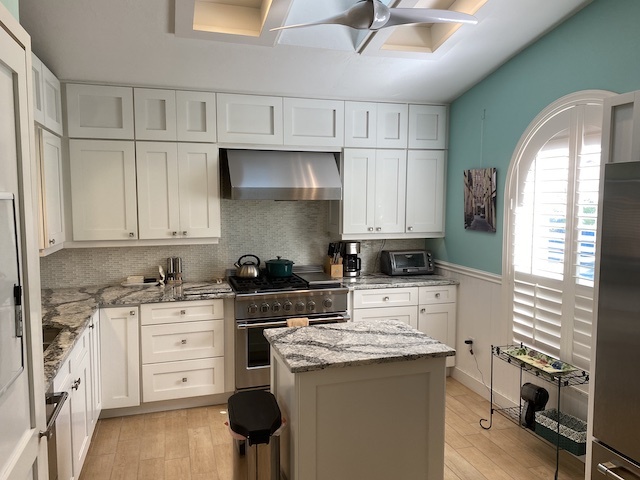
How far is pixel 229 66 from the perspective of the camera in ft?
11.6

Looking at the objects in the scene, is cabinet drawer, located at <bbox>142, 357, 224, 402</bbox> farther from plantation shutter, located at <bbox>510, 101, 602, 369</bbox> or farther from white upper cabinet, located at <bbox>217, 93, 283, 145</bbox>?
plantation shutter, located at <bbox>510, 101, 602, 369</bbox>

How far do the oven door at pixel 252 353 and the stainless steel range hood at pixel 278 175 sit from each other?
1.00 meters

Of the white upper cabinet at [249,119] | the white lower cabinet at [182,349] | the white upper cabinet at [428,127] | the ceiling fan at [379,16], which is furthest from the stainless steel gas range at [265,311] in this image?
the ceiling fan at [379,16]

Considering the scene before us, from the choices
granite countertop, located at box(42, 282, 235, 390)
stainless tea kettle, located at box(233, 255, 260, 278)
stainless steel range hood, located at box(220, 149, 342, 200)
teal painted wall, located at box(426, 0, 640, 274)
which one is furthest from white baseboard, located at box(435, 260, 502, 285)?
granite countertop, located at box(42, 282, 235, 390)

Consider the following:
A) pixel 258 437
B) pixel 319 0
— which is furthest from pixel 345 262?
pixel 258 437

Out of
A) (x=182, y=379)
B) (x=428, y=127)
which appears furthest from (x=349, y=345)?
(x=428, y=127)

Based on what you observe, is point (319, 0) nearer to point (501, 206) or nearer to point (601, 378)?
point (501, 206)

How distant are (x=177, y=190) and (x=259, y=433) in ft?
7.84

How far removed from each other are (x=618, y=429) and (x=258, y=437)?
1.43 meters

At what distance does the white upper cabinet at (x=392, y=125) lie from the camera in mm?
4367

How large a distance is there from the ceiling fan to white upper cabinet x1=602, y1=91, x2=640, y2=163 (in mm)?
802

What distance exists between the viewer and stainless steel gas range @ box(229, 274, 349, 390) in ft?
12.4

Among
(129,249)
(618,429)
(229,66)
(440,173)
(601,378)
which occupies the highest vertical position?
(229,66)

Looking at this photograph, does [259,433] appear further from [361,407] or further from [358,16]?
[358,16]
